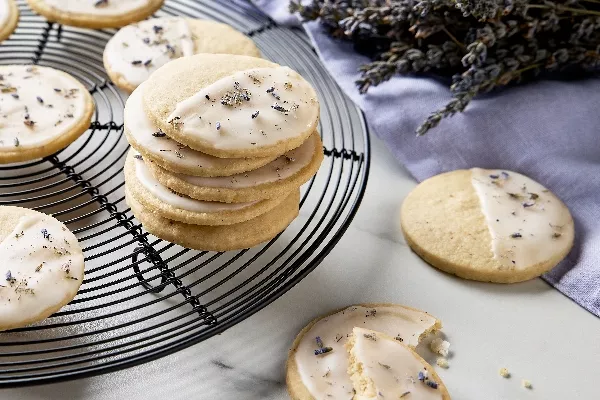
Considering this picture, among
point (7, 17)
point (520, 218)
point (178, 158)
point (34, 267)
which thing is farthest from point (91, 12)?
point (520, 218)

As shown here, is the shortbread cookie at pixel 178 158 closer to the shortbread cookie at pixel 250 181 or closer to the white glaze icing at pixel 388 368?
the shortbread cookie at pixel 250 181

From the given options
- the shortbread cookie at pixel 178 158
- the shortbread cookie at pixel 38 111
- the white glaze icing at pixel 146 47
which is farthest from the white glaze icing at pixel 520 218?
the shortbread cookie at pixel 38 111

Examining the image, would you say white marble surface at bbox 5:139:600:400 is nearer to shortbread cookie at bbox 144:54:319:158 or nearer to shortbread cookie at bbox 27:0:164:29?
shortbread cookie at bbox 144:54:319:158

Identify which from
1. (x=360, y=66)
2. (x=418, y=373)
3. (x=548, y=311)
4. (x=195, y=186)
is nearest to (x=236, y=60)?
(x=195, y=186)

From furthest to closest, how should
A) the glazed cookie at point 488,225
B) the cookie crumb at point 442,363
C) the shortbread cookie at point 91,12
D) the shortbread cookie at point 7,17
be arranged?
the shortbread cookie at point 91,12 < the shortbread cookie at point 7,17 < the glazed cookie at point 488,225 < the cookie crumb at point 442,363

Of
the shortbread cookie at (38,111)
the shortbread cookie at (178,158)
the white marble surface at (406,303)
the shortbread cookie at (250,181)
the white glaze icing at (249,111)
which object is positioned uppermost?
the white glaze icing at (249,111)

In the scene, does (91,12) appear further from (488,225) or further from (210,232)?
(488,225)

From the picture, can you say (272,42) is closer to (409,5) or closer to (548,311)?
(409,5)
